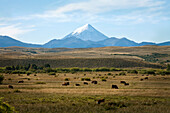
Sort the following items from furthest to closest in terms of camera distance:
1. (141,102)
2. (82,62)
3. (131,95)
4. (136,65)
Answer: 1. (82,62)
2. (136,65)
3. (131,95)
4. (141,102)

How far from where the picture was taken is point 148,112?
17.0m

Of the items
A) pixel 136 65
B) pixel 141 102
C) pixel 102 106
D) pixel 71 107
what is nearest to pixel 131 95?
pixel 141 102

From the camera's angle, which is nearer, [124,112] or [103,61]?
[124,112]

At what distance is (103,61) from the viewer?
11300 centimetres

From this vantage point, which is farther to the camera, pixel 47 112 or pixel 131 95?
pixel 131 95

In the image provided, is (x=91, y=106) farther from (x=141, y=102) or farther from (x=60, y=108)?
Result: (x=141, y=102)

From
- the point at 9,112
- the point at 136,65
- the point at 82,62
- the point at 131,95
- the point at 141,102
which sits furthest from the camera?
the point at 82,62

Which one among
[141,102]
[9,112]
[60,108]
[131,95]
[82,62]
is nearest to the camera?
[9,112]

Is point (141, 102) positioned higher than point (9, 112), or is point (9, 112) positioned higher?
point (9, 112)

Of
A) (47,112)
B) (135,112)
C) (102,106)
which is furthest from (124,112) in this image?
(47,112)

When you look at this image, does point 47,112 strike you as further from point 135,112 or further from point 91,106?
point 135,112

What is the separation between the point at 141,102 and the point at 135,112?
13.0 ft

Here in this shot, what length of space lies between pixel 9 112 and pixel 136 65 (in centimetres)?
9737

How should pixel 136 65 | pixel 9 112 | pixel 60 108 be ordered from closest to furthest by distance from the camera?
pixel 9 112, pixel 60 108, pixel 136 65
